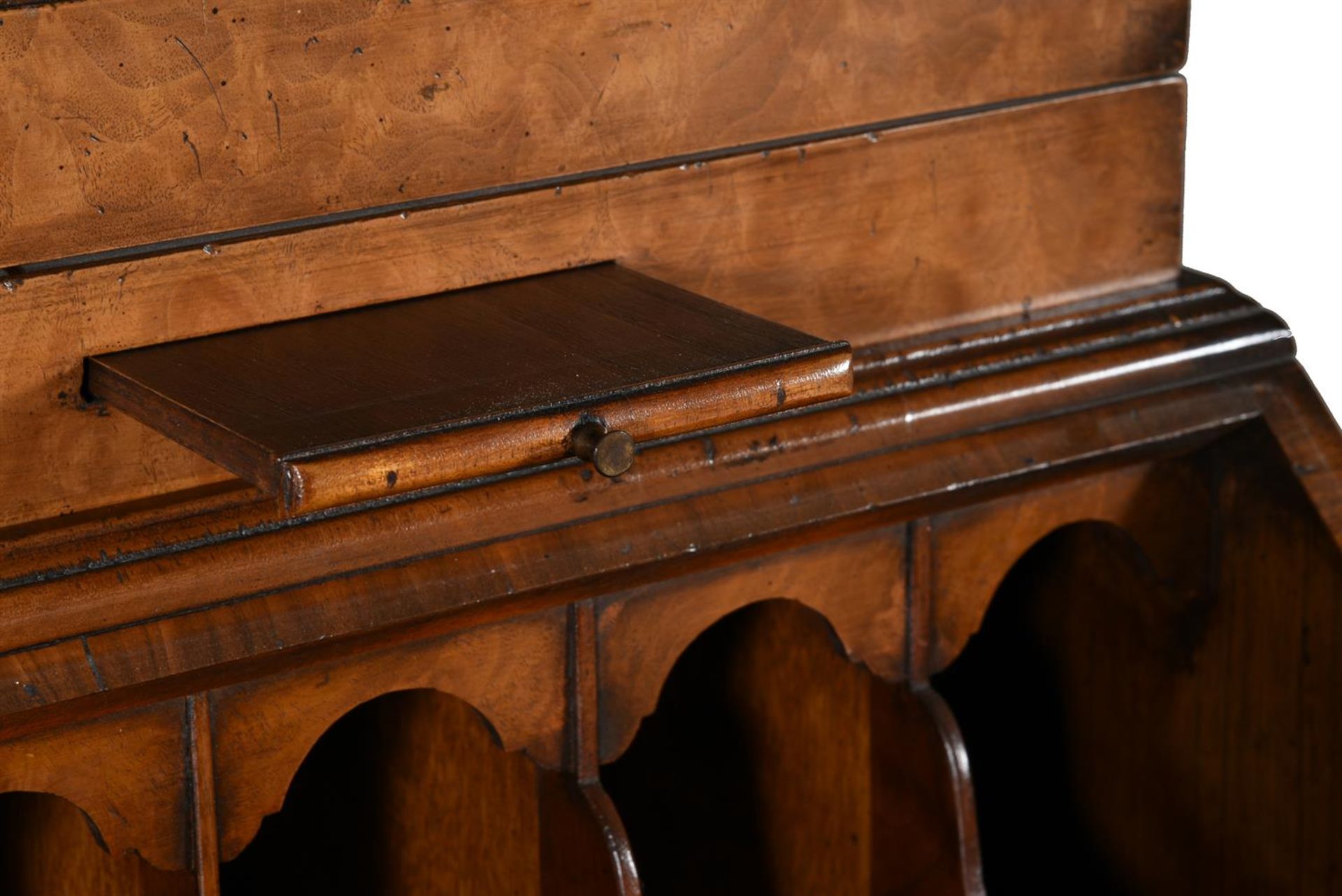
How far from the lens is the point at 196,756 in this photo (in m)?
1.14

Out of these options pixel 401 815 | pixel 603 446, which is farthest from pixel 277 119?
pixel 401 815

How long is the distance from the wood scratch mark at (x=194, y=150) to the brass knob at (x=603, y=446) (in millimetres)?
269

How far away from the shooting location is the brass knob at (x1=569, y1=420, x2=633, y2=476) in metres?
0.98

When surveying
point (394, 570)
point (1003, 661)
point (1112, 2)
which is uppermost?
point (1112, 2)

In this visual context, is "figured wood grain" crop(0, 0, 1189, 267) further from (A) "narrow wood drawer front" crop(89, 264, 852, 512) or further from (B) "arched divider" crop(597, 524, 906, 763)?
(B) "arched divider" crop(597, 524, 906, 763)

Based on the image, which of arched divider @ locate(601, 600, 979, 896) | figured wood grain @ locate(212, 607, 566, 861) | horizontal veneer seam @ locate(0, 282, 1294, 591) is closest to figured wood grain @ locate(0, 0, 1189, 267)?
horizontal veneer seam @ locate(0, 282, 1294, 591)

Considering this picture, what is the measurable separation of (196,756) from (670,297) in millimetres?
380

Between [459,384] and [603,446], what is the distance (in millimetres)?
92

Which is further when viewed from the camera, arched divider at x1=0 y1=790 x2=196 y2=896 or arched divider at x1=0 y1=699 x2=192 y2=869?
arched divider at x1=0 y1=790 x2=196 y2=896

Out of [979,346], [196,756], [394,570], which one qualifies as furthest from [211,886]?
[979,346]

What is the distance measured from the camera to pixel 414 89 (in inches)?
45.0

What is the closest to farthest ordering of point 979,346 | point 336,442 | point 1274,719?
point 336,442 → point 979,346 → point 1274,719

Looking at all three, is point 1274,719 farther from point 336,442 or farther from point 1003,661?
point 336,442

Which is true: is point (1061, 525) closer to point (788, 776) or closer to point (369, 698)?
point (788, 776)
